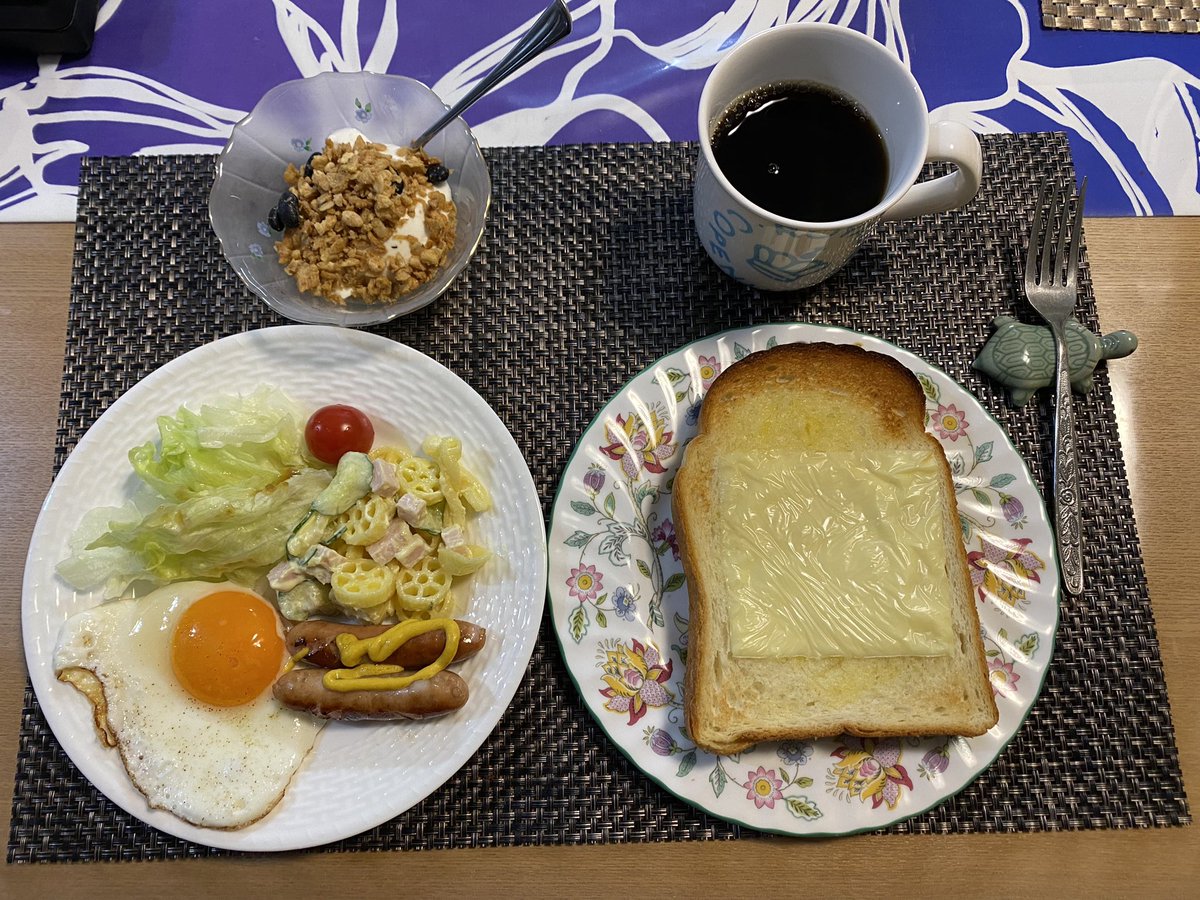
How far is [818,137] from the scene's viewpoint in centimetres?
167

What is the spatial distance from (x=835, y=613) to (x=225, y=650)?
125cm

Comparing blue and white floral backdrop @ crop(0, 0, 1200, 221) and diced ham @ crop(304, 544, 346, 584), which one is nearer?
diced ham @ crop(304, 544, 346, 584)

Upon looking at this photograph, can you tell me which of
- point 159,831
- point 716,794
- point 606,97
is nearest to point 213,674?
point 159,831

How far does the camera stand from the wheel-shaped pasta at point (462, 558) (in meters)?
1.66

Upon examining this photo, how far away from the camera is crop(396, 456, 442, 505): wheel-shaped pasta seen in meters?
1.70

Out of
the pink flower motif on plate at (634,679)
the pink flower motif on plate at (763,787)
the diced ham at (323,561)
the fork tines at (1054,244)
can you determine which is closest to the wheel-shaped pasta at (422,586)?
the diced ham at (323,561)

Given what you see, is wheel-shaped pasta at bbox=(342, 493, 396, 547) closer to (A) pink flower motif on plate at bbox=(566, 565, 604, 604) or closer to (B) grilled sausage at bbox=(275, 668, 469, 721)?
(B) grilled sausage at bbox=(275, 668, 469, 721)

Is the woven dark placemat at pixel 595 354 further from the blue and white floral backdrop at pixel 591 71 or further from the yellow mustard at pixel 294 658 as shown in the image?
the yellow mustard at pixel 294 658

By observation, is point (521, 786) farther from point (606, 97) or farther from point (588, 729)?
point (606, 97)

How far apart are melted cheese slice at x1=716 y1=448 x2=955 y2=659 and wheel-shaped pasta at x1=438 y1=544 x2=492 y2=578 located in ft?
1.68

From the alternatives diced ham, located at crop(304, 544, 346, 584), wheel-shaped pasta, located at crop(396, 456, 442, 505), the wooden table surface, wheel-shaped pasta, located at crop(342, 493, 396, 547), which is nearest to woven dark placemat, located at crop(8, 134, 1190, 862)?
the wooden table surface

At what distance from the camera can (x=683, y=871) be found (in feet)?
5.58

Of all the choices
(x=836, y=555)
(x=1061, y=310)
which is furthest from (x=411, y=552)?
(x=1061, y=310)

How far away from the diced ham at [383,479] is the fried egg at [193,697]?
1.27ft
